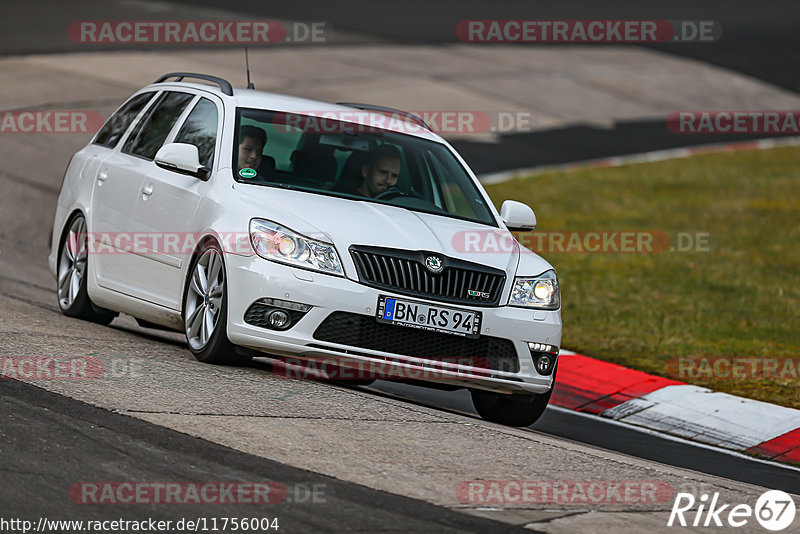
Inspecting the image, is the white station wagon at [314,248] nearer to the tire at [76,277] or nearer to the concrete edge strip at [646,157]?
the tire at [76,277]

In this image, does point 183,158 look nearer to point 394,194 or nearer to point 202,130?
point 202,130

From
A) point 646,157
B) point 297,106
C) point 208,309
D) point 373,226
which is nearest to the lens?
point 373,226

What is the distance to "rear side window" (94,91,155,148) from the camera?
10.1m

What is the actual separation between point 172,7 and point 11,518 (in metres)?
28.4

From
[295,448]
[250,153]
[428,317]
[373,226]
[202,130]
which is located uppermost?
[202,130]

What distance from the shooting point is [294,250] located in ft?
25.6

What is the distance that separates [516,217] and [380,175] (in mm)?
943

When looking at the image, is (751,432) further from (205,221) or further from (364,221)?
(205,221)

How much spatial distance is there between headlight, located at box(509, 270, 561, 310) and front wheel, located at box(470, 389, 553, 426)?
1.78 ft

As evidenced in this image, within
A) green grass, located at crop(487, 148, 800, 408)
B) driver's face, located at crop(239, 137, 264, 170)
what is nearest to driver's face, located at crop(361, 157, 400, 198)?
driver's face, located at crop(239, 137, 264, 170)

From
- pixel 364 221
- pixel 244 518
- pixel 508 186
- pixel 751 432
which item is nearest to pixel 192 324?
pixel 364 221

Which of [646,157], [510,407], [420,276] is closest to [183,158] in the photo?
[420,276]

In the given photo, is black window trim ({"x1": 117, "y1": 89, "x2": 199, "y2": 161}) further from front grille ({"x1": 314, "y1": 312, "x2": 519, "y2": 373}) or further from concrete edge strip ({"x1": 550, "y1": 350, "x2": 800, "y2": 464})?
concrete edge strip ({"x1": 550, "y1": 350, "x2": 800, "y2": 464})

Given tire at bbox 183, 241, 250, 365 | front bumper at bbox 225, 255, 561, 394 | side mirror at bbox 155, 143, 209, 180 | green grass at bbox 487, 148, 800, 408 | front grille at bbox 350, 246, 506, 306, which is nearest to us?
front bumper at bbox 225, 255, 561, 394
